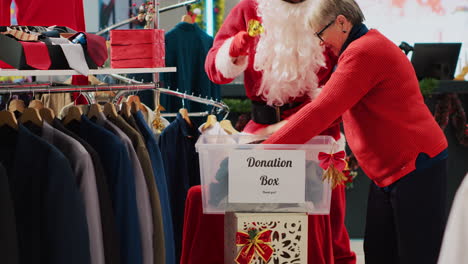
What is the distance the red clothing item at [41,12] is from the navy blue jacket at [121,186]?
102 cm

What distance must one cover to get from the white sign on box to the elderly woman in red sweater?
0.33 metres

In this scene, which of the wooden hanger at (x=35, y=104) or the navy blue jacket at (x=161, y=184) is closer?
the wooden hanger at (x=35, y=104)

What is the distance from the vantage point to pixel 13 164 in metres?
1.75

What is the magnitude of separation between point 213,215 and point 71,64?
0.68m

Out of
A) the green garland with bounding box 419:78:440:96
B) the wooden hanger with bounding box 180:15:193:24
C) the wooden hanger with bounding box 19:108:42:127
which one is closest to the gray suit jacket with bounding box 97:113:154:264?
the wooden hanger with bounding box 19:108:42:127

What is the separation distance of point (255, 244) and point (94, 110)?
70cm

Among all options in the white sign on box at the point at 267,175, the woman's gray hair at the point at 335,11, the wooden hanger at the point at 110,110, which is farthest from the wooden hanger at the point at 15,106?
the woman's gray hair at the point at 335,11

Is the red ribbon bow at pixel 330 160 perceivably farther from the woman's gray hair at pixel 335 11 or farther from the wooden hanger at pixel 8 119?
the wooden hanger at pixel 8 119

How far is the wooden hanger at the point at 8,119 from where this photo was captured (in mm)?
1771

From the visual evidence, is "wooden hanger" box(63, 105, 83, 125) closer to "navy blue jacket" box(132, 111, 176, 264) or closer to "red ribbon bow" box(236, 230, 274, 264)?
"navy blue jacket" box(132, 111, 176, 264)

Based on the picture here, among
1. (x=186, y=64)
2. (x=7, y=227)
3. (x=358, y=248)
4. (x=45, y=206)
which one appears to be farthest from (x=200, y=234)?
(x=358, y=248)

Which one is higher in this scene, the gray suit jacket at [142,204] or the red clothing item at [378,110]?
the red clothing item at [378,110]

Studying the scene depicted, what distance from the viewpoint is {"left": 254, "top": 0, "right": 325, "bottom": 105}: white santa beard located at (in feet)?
9.28

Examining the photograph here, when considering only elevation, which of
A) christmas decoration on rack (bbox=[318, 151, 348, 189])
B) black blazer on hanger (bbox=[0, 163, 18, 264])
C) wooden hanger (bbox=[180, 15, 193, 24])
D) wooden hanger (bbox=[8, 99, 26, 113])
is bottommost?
black blazer on hanger (bbox=[0, 163, 18, 264])
